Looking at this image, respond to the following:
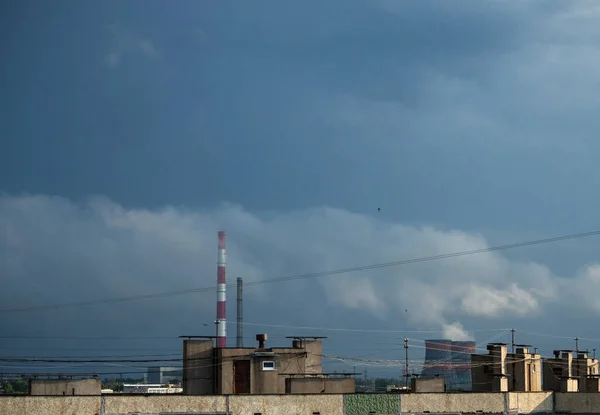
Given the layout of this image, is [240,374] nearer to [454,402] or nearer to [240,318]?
[454,402]

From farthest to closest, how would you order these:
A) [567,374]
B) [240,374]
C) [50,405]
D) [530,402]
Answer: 1. [567,374]
2. [240,374]
3. [530,402]
4. [50,405]

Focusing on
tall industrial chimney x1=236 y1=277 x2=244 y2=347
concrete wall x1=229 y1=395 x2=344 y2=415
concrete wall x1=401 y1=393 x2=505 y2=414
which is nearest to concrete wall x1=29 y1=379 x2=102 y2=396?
concrete wall x1=229 y1=395 x2=344 y2=415

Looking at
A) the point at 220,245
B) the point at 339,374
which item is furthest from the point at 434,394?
the point at 220,245

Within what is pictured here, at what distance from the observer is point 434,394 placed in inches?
2495

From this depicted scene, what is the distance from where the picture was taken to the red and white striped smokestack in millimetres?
126188

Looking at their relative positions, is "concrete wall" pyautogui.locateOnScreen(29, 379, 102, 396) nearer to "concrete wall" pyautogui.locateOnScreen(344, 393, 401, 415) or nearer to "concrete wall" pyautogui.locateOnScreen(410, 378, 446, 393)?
"concrete wall" pyautogui.locateOnScreen(344, 393, 401, 415)

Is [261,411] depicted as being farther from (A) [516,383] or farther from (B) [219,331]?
(B) [219,331]

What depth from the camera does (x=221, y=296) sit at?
423ft

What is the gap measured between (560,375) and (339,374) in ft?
118

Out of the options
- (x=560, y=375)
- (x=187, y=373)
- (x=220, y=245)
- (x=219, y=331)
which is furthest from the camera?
(x=220, y=245)

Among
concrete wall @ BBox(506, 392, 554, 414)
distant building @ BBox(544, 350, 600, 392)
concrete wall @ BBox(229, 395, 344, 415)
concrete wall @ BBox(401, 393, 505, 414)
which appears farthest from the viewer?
distant building @ BBox(544, 350, 600, 392)

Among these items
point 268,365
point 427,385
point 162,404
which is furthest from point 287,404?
point 268,365

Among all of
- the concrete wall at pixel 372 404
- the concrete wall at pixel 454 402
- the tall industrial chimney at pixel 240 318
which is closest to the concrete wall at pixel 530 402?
the concrete wall at pixel 454 402

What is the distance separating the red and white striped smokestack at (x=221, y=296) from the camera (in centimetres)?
12619
